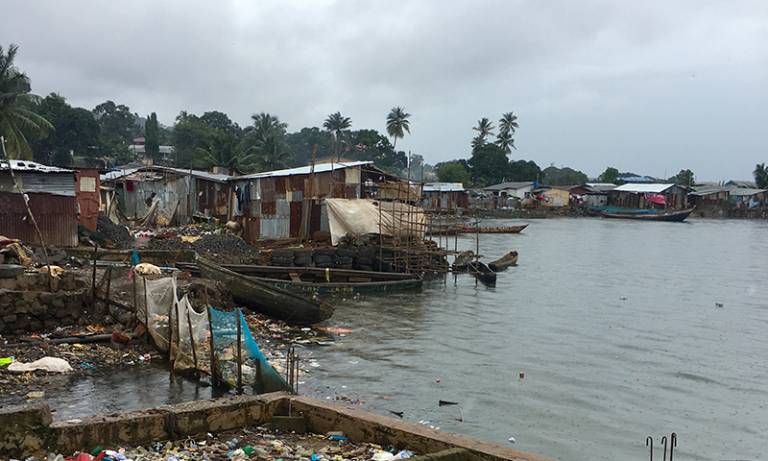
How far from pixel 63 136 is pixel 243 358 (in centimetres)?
5320

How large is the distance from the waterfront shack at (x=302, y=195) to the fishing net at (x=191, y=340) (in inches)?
552

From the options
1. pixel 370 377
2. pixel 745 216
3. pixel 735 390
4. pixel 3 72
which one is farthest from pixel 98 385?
pixel 745 216

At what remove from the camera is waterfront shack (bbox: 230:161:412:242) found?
2502 centimetres

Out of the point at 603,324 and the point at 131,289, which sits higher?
the point at 131,289

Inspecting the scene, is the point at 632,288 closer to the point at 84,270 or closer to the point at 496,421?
the point at 496,421

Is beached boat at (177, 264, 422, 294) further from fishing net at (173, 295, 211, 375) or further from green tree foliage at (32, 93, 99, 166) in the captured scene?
green tree foliage at (32, 93, 99, 166)

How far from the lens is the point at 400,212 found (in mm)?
23969

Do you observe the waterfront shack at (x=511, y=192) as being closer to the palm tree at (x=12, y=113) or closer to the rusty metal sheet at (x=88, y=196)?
the palm tree at (x=12, y=113)

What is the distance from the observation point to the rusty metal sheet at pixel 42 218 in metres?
17.8

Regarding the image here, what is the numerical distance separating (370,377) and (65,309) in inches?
240

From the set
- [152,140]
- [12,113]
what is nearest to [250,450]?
[12,113]

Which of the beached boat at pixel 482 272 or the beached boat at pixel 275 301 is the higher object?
the beached boat at pixel 275 301

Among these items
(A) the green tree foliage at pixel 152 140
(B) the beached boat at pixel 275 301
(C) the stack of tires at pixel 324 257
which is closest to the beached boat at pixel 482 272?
(C) the stack of tires at pixel 324 257

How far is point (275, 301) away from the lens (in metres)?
15.0
